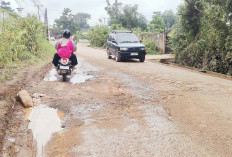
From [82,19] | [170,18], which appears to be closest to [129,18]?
[170,18]

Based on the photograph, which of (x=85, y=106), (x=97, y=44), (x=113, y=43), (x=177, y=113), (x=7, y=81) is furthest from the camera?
(x=97, y=44)

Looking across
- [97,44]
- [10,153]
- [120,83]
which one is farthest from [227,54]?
[97,44]

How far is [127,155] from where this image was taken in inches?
131

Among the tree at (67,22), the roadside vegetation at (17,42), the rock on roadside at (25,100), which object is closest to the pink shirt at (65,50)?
the roadside vegetation at (17,42)

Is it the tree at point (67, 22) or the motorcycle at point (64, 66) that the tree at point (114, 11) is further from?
the motorcycle at point (64, 66)

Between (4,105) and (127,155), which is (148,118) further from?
(4,105)

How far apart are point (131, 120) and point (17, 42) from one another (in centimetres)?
946

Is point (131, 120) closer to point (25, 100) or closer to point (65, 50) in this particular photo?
point (25, 100)

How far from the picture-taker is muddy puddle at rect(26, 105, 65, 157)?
3939 millimetres

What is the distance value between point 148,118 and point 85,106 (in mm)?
1508

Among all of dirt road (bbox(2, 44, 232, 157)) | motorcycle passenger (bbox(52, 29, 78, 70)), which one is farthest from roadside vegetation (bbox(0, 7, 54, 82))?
dirt road (bbox(2, 44, 232, 157))

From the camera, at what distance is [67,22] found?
80.9 m

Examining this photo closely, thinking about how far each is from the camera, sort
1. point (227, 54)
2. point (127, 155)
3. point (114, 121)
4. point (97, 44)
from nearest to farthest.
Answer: point (127, 155)
point (114, 121)
point (227, 54)
point (97, 44)

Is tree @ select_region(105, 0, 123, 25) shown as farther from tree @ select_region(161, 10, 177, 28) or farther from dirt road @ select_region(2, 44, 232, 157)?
tree @ select_region(161, 10, 177, 28)
